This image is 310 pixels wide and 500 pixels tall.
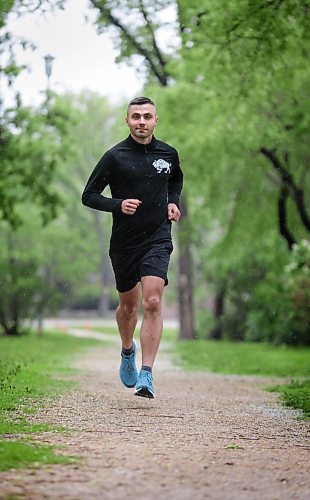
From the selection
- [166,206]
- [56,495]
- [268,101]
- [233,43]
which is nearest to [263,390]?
[166,206]

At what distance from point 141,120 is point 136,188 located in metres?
0.55

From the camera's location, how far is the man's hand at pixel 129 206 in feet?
24.3

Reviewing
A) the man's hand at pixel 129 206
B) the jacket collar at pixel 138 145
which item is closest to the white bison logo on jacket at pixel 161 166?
the jacket collar at pixel 138 145

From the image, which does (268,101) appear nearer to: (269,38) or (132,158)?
(269,38)

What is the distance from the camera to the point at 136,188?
762 centimetres

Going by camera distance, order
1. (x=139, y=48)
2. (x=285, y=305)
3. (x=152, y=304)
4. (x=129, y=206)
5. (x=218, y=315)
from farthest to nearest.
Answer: (x=218, y=315)
(x=285, y=305)
(x=139, y=48)
(x=152, y=304)
(x=129, y=206)

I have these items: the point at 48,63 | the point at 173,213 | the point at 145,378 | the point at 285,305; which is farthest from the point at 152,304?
the point at 285,305

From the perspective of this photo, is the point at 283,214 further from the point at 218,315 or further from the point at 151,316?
the point at 151,316

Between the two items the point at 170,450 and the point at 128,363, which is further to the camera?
the point at 128,363

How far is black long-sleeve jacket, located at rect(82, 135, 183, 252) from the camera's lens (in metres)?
7.63

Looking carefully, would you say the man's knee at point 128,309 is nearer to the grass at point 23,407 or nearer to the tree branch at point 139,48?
the grass at point 23,407

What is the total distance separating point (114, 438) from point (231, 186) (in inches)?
671

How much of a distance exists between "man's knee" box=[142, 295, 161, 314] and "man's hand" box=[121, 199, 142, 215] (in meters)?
0.69

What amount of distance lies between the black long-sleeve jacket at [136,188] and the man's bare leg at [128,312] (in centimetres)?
52
